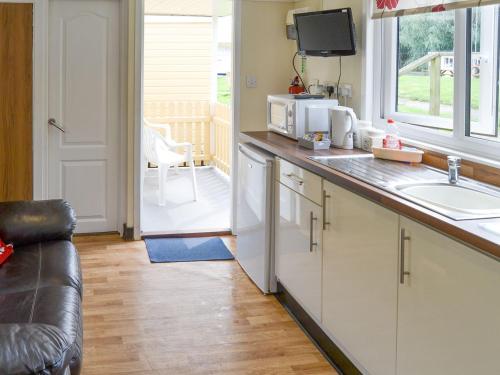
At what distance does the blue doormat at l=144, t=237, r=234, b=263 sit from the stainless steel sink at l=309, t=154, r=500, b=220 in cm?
182

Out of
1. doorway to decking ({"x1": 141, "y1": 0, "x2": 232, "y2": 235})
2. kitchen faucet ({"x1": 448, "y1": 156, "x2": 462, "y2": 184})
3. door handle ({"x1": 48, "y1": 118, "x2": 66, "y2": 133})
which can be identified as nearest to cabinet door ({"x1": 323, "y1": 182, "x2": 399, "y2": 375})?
kitchen faucet ({"x1": 448, "y1": 156, "x2": 462, "y2": 184})

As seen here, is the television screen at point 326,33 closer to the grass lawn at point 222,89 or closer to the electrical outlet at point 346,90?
the electrical outlet at point 346,90

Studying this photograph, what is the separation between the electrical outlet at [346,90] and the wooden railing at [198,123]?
3746 millimetres

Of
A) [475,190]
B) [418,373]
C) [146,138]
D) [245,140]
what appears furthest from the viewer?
[146,138]

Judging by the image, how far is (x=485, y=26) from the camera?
2998mm

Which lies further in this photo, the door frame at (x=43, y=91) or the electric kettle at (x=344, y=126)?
the door frame at (x=43, y=91)

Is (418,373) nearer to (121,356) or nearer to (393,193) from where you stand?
(393,193)

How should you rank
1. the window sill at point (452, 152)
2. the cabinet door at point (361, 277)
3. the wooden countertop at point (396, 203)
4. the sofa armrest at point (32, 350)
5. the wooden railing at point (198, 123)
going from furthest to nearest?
the wooden railing at point (198, 123), the window sill at point (452, 152), the cabinet door at point (361, 277), the wooden countertop at point (396, 203), the sofa armrest at point (32, 350)

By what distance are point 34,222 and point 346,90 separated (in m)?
2.08

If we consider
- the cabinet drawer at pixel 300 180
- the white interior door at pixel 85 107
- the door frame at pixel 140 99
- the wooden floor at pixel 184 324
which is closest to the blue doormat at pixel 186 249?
the wooden floor at pixel 184 324

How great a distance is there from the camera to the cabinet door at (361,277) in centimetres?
254

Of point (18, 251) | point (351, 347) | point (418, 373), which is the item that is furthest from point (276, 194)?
point (418, 373)

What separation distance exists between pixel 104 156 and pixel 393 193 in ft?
10.8

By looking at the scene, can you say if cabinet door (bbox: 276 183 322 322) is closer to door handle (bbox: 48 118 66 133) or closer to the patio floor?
the patio floor
